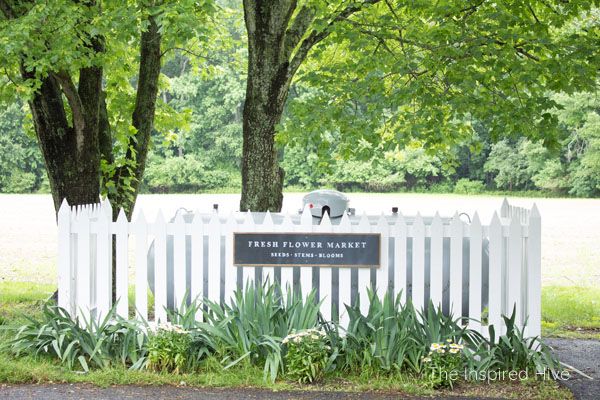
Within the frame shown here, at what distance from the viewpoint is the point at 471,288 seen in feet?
22.9

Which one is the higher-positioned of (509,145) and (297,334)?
(509,145)

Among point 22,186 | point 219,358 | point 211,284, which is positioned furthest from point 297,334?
point 22,186

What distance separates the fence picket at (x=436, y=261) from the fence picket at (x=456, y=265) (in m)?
0.11

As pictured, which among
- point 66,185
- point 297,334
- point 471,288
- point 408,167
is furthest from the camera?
point 408,167

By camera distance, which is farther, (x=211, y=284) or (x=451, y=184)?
(x=451, y=184)

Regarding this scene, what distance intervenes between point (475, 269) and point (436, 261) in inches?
14.3

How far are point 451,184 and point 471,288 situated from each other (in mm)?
49099

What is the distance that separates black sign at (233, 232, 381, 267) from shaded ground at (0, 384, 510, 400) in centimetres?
144

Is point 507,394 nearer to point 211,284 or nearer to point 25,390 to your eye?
point 211,284

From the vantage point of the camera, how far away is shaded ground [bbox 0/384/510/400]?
19.3 feet

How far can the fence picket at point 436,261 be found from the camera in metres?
6.94

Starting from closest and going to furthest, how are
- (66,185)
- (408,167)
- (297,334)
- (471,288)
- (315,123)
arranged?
(297,334) < (471,288) < (315,123) < (66,185) < (408,167)

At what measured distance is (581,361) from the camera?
7.59m

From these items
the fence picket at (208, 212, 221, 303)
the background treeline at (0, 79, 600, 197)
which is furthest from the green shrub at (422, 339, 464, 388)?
the background treeline at (0, 79, 600, 197)
